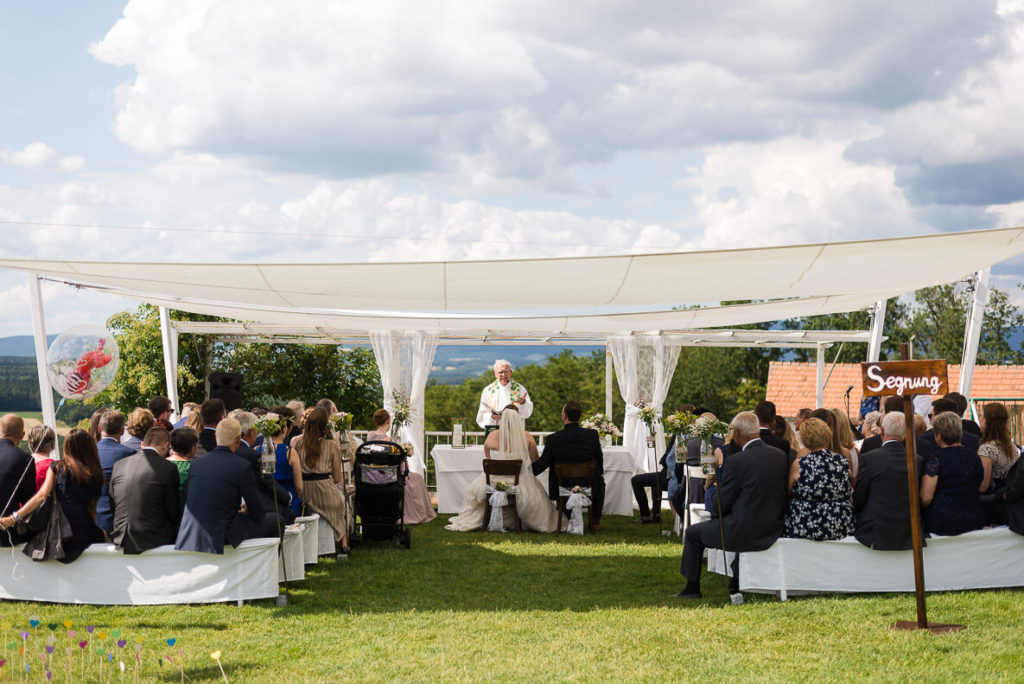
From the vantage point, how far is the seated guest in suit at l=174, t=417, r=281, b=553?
16.1 ft

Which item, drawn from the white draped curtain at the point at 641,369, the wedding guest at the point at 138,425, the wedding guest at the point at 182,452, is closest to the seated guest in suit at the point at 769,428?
the wedding guest at the point at 182,452

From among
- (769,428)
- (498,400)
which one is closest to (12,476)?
(769,428)

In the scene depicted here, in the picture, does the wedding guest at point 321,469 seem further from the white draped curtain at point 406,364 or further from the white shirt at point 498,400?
the white draped curtain at point 406,364

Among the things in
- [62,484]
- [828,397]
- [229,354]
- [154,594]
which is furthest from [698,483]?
[828,397]

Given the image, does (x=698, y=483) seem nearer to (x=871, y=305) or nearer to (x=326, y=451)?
(x=326, y=451)

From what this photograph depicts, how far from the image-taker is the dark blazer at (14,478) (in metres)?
4.98

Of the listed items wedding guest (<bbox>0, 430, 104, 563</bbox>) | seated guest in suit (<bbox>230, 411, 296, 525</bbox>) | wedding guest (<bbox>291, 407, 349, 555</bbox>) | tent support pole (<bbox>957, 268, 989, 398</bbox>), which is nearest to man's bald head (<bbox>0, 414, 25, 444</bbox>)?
wedding guest (<bbox>0, 430, 104, 563</bbox>)

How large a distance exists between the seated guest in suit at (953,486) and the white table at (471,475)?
3989 mm

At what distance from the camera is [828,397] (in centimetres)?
2511

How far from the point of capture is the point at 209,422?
582 centimetres

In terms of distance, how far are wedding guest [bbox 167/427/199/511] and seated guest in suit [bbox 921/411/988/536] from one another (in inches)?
165

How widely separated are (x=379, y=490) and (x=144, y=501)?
230 centimetres

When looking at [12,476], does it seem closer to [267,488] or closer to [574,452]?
[267,488]

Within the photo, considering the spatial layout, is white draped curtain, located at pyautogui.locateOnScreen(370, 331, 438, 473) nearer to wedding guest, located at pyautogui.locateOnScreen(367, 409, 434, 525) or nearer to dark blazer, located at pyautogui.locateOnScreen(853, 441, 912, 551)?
wedding guest, located at pyautogui.locateOnScreen(367, 409, 434, 525)
